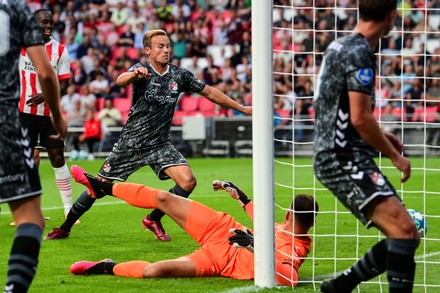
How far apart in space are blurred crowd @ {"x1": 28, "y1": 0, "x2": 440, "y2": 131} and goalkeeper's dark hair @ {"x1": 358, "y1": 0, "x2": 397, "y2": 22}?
1541 cm

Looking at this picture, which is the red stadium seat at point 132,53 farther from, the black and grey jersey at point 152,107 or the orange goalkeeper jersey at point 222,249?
the orange goalkeeper jersey at point 222,249

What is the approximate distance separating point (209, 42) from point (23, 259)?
74.9ft

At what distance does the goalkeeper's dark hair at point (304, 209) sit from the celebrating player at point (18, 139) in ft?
8.25

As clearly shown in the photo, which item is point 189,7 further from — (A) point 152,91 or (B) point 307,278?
(B) point 307,278

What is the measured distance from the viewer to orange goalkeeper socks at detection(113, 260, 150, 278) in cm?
722

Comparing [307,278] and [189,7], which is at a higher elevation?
[189,7]

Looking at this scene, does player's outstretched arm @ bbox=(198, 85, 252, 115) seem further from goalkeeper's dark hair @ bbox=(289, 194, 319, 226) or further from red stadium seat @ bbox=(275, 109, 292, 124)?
red stadium seat @ bbox=(275, 109, 292, 124)

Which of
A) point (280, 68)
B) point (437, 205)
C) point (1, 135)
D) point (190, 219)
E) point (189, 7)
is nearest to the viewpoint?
point (1, 135)

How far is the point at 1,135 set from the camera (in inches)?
199

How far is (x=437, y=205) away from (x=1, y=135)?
8.95m

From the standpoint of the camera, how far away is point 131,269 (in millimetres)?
7281

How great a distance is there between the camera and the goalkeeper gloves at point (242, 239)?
22.4 ft

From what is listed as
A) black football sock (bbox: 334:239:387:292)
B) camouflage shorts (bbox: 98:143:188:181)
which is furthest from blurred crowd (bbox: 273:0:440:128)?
black football sock (bbox: 334:239:387:292)

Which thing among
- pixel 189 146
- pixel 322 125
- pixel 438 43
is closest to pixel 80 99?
pixel 189 146
